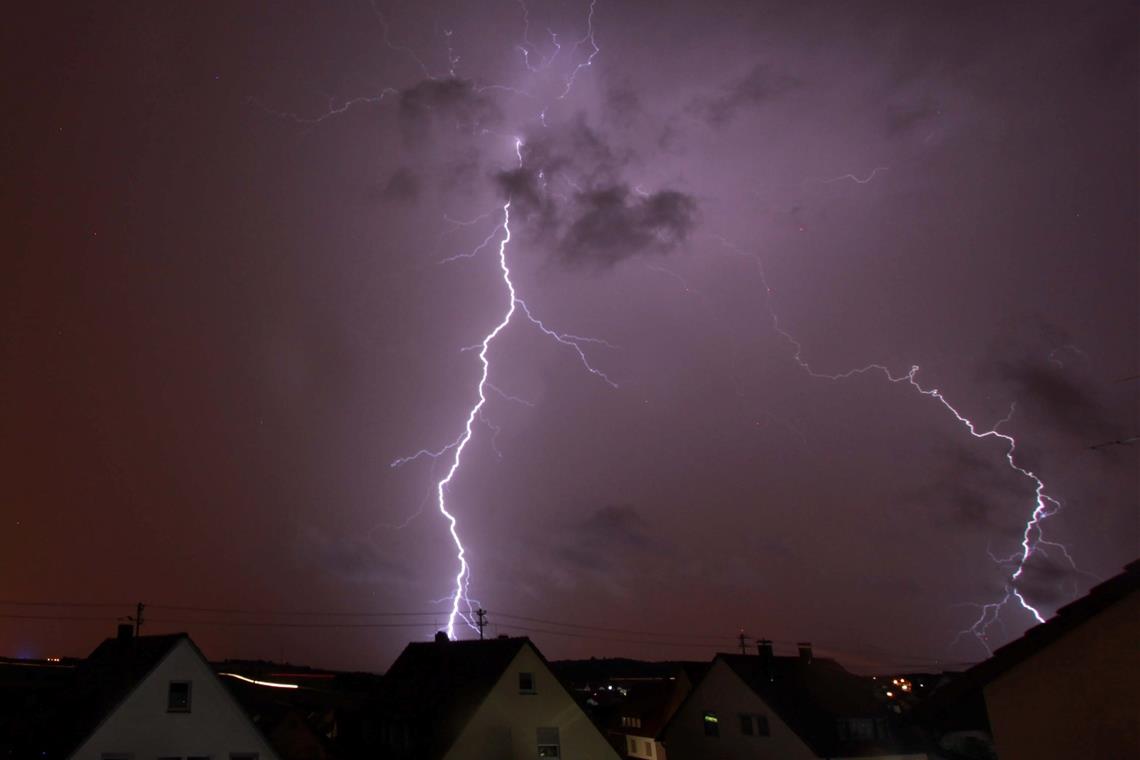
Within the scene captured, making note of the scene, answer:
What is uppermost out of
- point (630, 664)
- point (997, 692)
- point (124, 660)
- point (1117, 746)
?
point (630, 664)

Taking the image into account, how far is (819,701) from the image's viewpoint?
30891 mm

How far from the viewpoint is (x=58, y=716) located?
19578 mm

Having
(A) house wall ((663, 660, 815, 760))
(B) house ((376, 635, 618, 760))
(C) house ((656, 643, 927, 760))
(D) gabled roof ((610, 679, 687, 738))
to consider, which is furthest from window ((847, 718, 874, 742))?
(B) house ((376, 635, 618, 760))

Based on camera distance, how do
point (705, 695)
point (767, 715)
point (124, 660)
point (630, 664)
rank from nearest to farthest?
1. point (124, 660)
2. point (767, 715)
3. point (705, 695)
4. point (630, 664)

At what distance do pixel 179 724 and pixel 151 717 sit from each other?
2.17 feet

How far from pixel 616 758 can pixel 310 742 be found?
356 inches

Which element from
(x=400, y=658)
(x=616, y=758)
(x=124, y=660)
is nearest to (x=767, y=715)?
(x=616, y=758)

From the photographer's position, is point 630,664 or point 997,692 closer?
point 997,692

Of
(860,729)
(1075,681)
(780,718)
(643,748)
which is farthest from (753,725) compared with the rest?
(1075,681)

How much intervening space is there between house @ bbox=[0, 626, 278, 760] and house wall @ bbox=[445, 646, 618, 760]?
556 centimetres

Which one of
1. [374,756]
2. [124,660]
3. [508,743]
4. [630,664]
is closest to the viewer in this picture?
[124,660]

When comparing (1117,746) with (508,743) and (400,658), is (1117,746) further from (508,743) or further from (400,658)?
(400,658)

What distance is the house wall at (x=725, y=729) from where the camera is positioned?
28953 millimetres

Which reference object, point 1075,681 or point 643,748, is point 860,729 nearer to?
point 643,748
